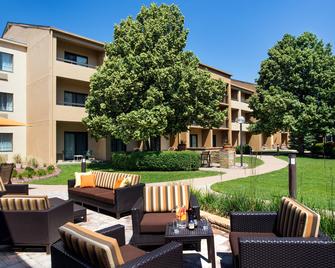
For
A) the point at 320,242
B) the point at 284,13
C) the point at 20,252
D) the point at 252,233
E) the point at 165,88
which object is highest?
the point at 284,13

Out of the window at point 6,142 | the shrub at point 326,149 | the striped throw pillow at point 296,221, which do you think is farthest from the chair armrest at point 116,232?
the shrub at point 326,149

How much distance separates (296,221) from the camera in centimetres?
383

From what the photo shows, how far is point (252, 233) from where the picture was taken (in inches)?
179

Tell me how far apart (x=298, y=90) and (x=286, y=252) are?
98.1ft

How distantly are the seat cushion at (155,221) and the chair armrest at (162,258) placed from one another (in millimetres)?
1832

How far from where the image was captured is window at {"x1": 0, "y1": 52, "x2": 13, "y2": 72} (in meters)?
22.5

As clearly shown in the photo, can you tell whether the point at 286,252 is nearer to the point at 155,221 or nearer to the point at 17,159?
the point at 155,221

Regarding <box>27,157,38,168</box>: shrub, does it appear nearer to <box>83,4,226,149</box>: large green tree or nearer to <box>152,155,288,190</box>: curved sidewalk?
<box>83,4,226,149</box>: large green tree

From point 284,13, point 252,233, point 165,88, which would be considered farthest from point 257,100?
point 252,233

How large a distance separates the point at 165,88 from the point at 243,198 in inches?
486

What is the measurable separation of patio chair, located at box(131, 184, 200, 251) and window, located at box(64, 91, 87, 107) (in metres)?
20.0

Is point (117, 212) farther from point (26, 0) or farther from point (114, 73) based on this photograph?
point (26, 0)

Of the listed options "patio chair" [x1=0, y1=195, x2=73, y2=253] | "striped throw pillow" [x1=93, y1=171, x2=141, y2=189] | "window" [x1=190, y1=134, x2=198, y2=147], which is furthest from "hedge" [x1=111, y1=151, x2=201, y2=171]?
"window" [x1=190, y1=134, x2=198, y2=147]

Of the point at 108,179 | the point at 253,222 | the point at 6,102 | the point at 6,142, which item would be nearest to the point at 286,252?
the point at 253,222
